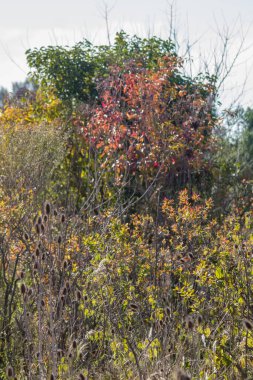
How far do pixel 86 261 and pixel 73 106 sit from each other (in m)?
8.28

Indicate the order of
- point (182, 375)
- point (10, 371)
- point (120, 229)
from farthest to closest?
point (120, 229) < point (10, 371) < point (182, 375)

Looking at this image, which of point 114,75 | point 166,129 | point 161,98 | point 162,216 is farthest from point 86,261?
point 114,75

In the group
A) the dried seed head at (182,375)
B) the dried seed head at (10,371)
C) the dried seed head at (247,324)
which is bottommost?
the dried seed head at (10,371)

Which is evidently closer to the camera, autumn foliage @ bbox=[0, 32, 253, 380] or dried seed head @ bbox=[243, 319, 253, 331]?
dried seed head @ bbox=[243, 319, 253, 331]

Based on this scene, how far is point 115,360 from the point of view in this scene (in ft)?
19.0

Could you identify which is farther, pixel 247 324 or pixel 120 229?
pixel 120 229

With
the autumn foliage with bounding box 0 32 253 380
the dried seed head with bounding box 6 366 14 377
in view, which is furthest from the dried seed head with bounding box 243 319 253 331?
the dried seed head with bounding box 6 366 14 377

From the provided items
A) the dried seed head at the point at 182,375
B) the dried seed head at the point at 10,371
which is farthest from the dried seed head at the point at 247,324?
the dried seed head at the point at 10,371

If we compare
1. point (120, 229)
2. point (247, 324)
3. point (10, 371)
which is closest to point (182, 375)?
point (247, 324)

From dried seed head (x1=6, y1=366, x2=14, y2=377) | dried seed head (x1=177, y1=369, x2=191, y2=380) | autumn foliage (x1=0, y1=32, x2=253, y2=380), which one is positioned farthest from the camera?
autumn foliage (x1=0, y1=32, x2=253, y2=380)

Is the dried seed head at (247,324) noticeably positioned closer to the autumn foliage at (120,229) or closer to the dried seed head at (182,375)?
the autumn foliage at (120,229)

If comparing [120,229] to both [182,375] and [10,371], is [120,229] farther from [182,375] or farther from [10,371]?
[182,375]

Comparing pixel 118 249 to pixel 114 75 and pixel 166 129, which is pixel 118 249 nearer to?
pixel 166 129

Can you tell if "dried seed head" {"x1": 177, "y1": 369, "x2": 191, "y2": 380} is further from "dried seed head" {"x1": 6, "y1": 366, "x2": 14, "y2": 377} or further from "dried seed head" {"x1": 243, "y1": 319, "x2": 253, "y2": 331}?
"dried seed head" {"x1": 6, "y1": 366, "x2": 14, "y2": 377}
